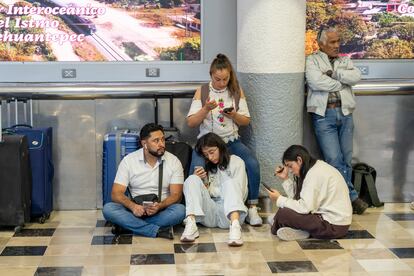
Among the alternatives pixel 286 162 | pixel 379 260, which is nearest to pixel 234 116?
pixel 286 162

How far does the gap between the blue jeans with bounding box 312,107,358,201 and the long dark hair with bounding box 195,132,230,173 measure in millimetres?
946

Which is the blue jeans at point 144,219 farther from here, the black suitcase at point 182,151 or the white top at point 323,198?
the white top at point 323,198

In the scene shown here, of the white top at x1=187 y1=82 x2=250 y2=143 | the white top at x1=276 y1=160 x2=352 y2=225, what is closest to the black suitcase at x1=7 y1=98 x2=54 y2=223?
the white top at x1=187 y1=82 x2=250 y2=143

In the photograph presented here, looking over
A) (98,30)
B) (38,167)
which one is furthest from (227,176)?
(98,30)

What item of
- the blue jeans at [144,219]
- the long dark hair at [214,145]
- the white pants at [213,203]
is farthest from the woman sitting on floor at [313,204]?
the blue jeans at [144,219]

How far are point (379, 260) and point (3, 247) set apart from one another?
2578 mm

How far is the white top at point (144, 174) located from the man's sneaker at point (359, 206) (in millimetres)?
1528

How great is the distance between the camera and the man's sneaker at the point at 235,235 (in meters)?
5.86

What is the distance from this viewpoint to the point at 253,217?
6.48 metres

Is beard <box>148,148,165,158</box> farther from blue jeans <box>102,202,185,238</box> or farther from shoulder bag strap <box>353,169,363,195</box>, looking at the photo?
shoulder bag strap <box>353,169,363,195</box>

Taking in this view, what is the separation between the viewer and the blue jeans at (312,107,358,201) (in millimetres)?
6902

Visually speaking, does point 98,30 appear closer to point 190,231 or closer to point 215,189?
point 215,189

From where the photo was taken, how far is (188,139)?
23.8 ft

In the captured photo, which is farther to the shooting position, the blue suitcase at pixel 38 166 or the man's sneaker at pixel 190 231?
the blue suitcase at pixel 38 166
